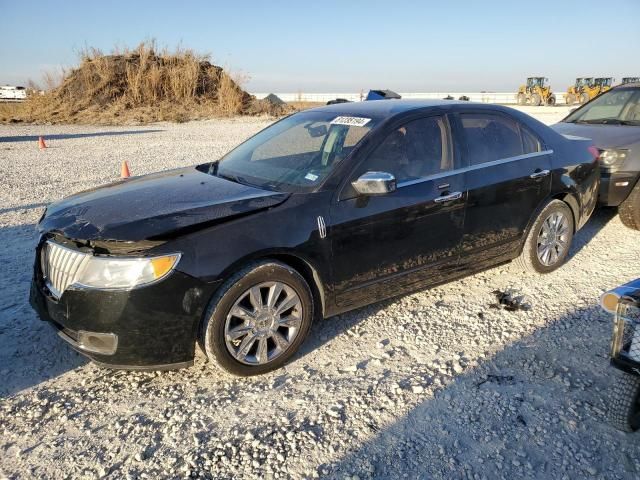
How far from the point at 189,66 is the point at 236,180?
2724cm

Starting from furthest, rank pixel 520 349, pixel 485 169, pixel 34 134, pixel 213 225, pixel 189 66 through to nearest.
A: pixel 189 66, pixel 34 134, pixel 485 169, pixel 520 349, pixel 213 225

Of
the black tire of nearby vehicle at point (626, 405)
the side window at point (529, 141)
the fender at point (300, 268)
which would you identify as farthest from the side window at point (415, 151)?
the black tire of nearby vehicle at point (626, 405)

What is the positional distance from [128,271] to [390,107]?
245 cm

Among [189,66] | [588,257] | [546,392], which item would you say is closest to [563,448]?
[546,392]

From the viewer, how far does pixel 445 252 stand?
394 centimetres

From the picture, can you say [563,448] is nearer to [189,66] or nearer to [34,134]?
[34,134]

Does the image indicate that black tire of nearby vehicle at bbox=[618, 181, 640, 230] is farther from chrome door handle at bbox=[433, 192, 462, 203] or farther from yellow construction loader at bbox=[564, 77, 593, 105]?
yellow construction loader at bbox=[564, 77, 593, 105]

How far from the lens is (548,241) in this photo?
15.5 feet

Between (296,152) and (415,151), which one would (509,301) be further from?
(296,152)

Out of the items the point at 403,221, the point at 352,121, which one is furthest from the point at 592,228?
the point at 352,121

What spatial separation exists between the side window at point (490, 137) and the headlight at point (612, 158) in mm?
2175

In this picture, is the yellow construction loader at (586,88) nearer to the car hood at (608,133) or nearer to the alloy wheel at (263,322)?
the car hood at (608,133)

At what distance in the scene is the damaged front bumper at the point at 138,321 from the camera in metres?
2.75

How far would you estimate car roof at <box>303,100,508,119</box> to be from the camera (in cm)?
389
